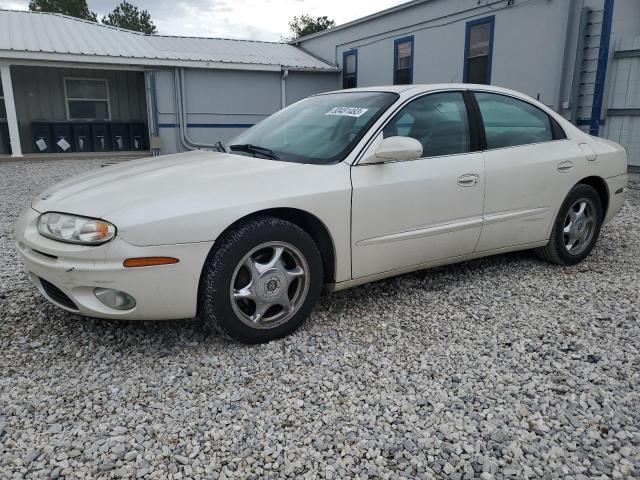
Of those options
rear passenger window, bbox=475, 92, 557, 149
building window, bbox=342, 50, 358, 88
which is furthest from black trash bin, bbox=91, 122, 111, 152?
rear passenger window, bbox=475, 92, 557, 149

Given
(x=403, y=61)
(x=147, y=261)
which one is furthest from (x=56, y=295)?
(x=403, y=61)

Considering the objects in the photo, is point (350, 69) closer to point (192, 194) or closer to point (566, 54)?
point (566, 54)

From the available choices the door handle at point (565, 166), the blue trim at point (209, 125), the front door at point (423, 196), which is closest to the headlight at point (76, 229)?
the front door at point (423, 196)

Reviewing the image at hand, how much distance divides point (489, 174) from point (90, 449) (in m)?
2.93

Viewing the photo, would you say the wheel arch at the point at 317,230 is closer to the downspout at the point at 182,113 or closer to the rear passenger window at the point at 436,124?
the rear passenger window at the point at 436,124

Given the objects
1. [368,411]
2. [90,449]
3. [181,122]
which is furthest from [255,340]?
[181,122]

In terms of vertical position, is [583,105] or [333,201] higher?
[583,105]

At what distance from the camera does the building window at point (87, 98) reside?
52.5 feet

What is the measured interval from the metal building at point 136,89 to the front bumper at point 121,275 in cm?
1226

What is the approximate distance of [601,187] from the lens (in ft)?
14.6

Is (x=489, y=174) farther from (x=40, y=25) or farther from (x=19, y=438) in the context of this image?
(x=40, y=25)

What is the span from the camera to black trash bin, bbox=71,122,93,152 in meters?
15.3

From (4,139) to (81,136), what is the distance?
7.27ft

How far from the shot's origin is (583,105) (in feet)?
31.9
